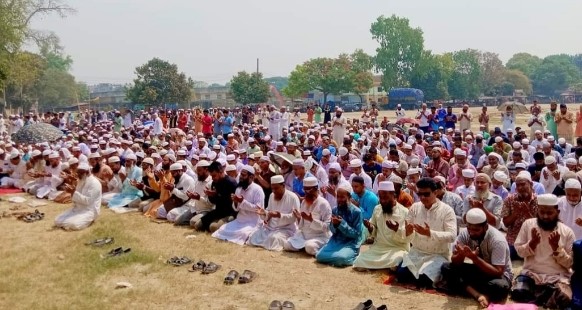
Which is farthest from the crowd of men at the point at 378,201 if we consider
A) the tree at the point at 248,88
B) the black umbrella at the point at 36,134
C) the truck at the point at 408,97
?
the truck at the point at 408,97

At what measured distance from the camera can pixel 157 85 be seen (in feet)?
139

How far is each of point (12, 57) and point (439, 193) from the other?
2535 centimetres

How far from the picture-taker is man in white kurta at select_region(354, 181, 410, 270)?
601 centimetres

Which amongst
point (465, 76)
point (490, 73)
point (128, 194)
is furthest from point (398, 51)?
point (128, 194)

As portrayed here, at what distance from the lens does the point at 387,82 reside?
6012 cm

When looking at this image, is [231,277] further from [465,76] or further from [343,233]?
[465,76]

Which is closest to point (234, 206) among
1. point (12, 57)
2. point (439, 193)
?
point (439, 193)

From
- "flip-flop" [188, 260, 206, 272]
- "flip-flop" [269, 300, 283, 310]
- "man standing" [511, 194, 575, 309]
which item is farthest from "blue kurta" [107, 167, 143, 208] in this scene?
"man standing" [511, 194, 575, 309]

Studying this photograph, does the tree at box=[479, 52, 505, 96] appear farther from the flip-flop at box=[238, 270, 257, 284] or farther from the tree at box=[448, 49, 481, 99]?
the flip-flop at box=[238, 270, 257, 284]

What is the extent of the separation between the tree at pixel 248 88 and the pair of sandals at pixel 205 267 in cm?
4029

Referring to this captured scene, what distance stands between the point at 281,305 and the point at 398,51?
2276 inches

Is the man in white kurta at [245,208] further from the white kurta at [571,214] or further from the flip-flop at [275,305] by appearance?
the white kurta at [571,214]

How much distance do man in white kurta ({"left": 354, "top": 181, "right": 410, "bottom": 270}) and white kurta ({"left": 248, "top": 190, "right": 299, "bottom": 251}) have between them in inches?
50.1

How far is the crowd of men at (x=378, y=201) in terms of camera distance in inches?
197
